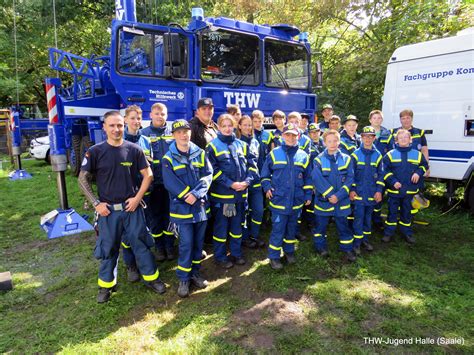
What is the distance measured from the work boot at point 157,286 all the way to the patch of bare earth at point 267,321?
0.79 meters

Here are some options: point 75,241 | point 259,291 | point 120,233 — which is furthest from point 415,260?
point 75,241

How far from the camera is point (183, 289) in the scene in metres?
3.21

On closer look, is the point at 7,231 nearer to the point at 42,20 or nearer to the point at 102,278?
the point at 102,278

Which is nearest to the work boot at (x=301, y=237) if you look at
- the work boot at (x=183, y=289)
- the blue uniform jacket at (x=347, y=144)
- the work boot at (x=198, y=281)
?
the blue uniform jacket at (x=347, y=144)

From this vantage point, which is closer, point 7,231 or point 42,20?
point 7,231

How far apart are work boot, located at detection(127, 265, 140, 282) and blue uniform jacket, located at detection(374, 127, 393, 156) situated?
12.3ft

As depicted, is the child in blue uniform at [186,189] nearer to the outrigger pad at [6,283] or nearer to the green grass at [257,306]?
the green grass at [257,306]

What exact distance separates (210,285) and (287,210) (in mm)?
1095

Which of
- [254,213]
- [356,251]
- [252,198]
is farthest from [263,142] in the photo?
[356,251]

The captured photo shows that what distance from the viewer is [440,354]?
2418 mm

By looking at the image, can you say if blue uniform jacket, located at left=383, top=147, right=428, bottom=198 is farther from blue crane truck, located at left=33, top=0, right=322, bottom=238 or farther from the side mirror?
the side mirror

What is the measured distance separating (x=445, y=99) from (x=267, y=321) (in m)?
4.31

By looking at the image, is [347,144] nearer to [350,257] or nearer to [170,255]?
[350,257]

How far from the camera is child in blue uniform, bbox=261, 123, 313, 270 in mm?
3514
